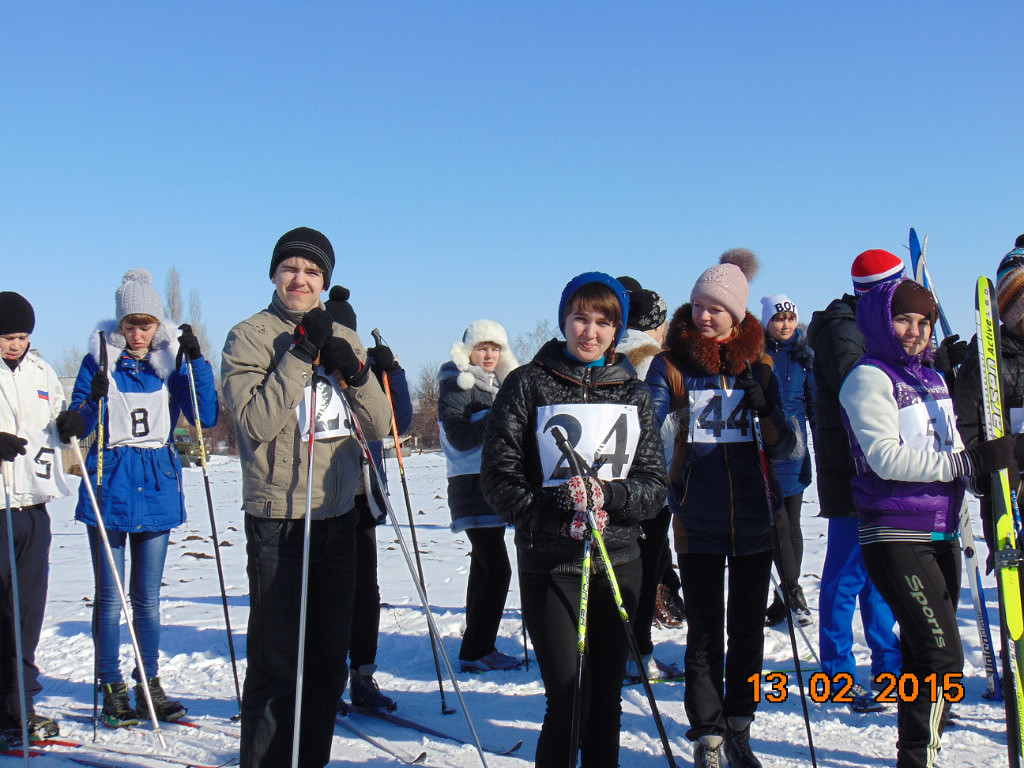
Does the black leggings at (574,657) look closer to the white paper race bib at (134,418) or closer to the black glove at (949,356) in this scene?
the black glove at (949,356)

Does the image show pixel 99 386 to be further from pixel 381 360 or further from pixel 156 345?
pixel 381 360

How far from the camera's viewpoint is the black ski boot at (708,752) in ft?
11.1

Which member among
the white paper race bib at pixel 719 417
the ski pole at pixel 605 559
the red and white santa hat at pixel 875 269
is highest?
the red and white santa hat at pixel 875 269

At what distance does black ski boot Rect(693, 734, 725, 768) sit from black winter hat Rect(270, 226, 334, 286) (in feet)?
8.09

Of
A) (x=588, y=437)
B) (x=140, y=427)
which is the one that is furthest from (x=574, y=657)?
(x=140, y=427)

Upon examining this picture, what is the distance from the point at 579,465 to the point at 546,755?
1.00m

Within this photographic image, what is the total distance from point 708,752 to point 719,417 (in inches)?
55.1

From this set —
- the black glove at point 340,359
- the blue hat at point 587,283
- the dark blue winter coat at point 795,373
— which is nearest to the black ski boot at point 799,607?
the dark blue winter coat at point 795,373

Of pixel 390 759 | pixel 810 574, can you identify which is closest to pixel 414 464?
pixel 810 574

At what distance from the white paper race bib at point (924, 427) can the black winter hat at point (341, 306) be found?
3.03 meters

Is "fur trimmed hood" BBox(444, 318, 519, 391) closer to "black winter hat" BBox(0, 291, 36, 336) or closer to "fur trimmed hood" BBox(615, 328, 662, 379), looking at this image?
"fur trimmed hood" BBox(615, 328, 662, 379)

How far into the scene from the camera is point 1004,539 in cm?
304

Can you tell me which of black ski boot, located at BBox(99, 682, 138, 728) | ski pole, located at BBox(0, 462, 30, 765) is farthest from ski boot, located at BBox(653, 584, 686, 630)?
ski pole, located at BBox(0, 462, 30, 765)

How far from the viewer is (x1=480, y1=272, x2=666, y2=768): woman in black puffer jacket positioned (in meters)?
2.86
